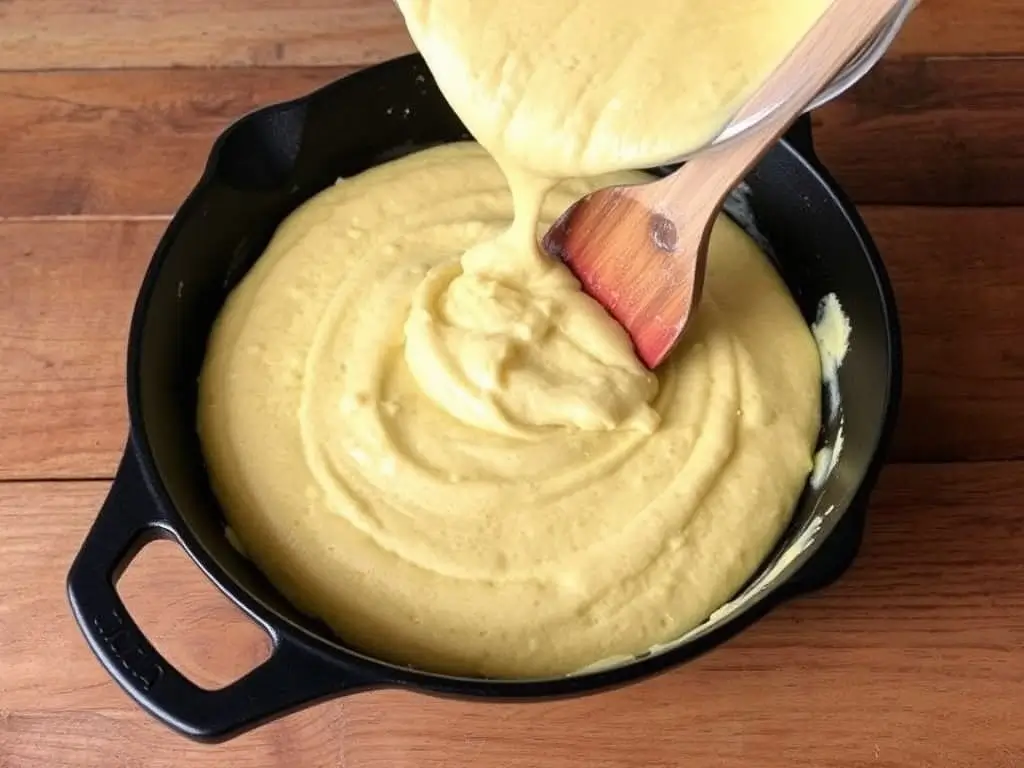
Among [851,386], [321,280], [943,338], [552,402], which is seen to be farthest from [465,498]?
[943,338]

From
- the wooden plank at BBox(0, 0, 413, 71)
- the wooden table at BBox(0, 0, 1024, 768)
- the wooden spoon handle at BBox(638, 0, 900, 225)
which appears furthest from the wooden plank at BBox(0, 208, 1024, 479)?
the wooden spoon handle at BBox(638, 0, 900, 225)

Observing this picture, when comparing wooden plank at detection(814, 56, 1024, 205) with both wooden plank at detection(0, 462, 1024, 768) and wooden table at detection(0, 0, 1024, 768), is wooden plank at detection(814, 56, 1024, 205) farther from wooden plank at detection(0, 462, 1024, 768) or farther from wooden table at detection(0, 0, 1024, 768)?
wooden plank at detection(0, 462, 1024, 768)

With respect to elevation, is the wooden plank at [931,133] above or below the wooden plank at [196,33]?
below

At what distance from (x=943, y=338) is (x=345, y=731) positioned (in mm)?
865

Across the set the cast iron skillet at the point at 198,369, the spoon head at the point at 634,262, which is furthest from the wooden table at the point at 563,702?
the spoon head at the point at 634,262

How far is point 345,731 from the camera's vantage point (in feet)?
3.69

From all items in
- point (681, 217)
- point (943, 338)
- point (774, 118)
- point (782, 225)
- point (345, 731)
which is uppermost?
point (774, 118)

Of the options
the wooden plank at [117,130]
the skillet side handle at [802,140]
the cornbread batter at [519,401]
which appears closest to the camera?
the cornbread batter at [519,401]

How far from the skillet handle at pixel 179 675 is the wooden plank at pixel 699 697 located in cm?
22

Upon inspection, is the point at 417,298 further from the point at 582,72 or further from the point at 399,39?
Answer: the point at 399,39

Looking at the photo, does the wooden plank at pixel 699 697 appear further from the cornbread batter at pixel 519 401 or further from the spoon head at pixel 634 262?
the spoon head at pixel 634 262

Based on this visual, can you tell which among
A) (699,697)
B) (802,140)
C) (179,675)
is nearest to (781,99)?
(802,140)

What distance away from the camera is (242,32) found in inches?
65.3

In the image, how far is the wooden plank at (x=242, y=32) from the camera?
1.64 meters
